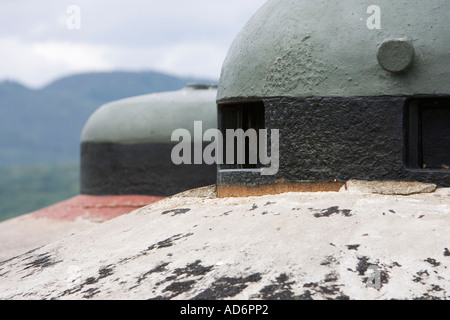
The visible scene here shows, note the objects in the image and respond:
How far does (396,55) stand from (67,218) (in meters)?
8.47

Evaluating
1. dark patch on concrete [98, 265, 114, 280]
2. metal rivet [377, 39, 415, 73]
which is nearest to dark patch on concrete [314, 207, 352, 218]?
metal rivet [377, 39, 415, 73]

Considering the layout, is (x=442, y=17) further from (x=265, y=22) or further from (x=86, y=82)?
(x=86, y=82)

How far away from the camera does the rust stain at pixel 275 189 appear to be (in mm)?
7656

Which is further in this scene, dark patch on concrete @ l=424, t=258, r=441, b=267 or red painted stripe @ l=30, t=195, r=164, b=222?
red painted stripe @ l=30, t=195, r=164, b=222

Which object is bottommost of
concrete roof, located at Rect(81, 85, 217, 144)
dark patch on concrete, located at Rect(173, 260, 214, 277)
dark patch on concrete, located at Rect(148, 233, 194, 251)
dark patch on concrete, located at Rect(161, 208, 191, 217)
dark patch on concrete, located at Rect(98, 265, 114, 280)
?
dark patch on concrete, located at Rect(98, 265, 114, 280)

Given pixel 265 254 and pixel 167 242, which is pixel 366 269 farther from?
pixel 167 242

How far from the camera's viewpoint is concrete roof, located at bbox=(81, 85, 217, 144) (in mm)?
14250

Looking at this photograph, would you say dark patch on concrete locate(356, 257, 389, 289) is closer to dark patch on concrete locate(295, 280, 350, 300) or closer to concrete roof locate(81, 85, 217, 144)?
dark patch on concrete locate(295, 280, 350, 300)

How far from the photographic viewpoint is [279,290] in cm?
554

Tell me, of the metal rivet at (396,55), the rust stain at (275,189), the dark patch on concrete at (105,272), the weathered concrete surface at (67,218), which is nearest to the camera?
the dark patch on concrete at (105,272)

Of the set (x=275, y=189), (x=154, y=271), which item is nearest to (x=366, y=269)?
(x=154, y=271)

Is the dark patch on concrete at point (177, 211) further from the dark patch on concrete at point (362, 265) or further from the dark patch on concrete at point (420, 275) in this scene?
the dark patch on concrete at point (420, 275)

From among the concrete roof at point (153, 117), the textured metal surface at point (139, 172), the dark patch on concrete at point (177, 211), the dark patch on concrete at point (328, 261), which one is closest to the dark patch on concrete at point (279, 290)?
the dark patch on concrete at point (328, 261)

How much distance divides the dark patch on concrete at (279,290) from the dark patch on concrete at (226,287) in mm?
154
